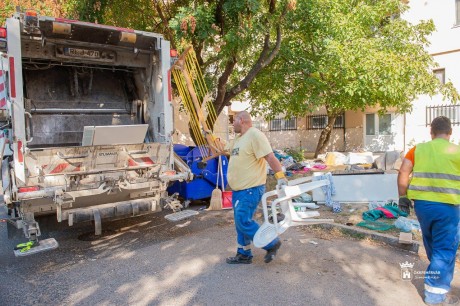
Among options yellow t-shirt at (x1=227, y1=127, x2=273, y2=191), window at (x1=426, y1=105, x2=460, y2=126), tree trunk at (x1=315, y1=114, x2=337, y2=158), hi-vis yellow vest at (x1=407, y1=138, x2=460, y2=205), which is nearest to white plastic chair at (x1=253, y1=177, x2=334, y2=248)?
yellow t-shirt at (x1=227, y1=127, x2=273, y2=191)

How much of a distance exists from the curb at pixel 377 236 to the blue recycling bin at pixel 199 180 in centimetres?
230

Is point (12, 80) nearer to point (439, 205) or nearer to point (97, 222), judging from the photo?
point (97, 222)

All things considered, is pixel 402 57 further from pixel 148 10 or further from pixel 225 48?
pixel 148 10

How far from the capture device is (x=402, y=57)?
9.59 m

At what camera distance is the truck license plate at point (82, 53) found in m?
5.45

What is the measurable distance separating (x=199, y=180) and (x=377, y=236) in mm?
3234

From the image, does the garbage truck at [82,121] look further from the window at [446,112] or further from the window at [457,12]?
the window at [457,12]

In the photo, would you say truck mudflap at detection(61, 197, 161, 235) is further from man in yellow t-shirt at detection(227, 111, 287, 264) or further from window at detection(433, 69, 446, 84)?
window at detection(433, 69, 446, 84)

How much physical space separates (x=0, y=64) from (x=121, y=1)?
486 cm

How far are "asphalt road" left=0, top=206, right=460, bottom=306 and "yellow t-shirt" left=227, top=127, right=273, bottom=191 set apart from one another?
0.89m

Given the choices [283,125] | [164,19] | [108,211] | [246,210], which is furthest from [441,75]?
[108,211]

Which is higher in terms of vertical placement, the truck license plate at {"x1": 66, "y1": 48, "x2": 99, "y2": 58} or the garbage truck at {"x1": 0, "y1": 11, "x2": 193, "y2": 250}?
the truck license plate at {"x1": 66, "y1": 48, "x2": 99, "y2": 58}

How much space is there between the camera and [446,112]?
13.8 meters

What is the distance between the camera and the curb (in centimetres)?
447
